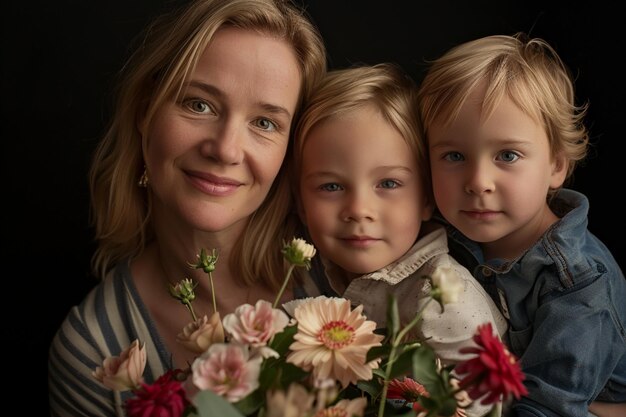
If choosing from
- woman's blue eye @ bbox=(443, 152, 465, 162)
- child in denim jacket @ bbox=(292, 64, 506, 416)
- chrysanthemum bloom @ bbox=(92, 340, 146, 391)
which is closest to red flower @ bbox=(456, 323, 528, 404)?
chrysanthemum bloom @ bbox=(92, 340, 146, 391)

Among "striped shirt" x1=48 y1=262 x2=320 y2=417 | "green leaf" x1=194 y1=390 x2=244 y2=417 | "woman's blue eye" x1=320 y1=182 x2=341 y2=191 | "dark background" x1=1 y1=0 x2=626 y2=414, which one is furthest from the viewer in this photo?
"dark background" x1=1 y1=0 x2=626 y2=414

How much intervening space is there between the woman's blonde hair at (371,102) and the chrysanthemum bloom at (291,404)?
2.23 ft

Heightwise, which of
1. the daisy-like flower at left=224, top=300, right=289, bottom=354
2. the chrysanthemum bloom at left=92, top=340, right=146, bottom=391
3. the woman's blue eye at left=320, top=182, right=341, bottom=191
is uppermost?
the daisy-like flower at left=224, top=300, right=289, bottom=354

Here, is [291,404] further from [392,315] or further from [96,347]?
[96,347]

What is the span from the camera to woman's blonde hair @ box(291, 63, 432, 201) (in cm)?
134

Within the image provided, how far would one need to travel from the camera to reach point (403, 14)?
5.74 feet

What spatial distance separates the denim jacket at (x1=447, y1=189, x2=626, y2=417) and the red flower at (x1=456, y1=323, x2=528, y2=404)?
1.73 ft

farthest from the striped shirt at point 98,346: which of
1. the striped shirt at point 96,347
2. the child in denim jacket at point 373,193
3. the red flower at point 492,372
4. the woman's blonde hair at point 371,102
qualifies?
the red flower at point 492,372

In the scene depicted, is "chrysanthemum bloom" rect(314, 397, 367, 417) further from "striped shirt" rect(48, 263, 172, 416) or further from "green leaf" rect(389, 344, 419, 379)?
"striped shirt" rect(48, 263, 172, 416)

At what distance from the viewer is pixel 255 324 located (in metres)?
0.83

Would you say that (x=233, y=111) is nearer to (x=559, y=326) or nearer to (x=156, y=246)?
(x=156, y=246)

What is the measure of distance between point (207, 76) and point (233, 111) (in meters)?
0.08

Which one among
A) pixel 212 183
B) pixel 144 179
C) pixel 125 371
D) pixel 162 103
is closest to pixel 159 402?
pixel 125 371

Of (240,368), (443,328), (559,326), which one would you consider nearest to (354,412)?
(240,368)
